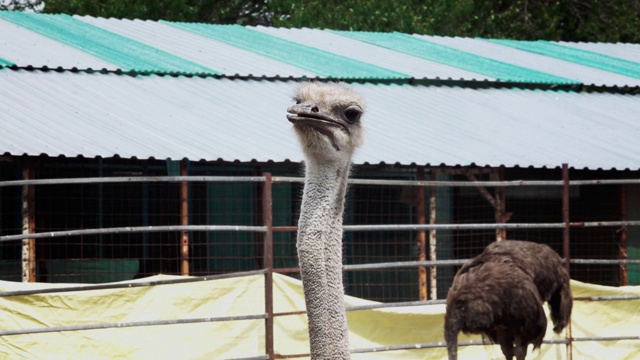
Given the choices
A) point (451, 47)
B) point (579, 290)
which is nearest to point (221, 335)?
point (579, 290)

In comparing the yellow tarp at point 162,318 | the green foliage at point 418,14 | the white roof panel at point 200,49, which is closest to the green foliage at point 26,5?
the green foliage at point 418,14

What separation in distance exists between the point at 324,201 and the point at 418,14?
24164mm

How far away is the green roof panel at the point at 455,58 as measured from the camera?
18.0 metres

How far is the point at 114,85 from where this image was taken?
14.9 meters

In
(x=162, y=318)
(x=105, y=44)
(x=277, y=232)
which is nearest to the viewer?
(x=162, y=318)

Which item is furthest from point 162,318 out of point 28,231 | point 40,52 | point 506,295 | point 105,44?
point 105,44

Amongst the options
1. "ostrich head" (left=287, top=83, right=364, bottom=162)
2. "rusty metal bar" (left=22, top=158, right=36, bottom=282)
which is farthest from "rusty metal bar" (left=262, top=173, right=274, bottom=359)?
"ostrich head" (left=287, top=83, right=364, bottom=162)

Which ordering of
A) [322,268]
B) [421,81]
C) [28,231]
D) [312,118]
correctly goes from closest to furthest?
[322,268] < [312,118] < [28,231] < [421,81]

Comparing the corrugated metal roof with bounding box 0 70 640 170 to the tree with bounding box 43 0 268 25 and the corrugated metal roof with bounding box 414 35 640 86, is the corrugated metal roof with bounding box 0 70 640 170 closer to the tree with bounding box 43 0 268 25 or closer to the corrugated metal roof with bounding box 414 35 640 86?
the corrugated metal roof with bounding box 414 35 640 86

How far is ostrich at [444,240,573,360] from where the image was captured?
8.50 meters

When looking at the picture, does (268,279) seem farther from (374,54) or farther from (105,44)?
(374,54)

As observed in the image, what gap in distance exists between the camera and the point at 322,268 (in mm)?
4207

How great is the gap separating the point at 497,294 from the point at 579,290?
2.25 m

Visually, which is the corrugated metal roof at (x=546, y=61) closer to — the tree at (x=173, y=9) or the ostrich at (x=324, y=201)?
the tree at (x=173, y=9)
